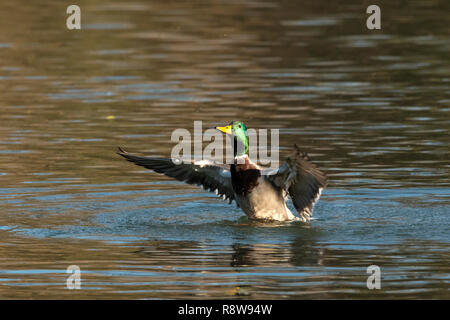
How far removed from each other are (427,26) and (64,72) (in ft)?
31.6

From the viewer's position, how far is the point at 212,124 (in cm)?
1825

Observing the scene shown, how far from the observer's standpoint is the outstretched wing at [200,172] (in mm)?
13219

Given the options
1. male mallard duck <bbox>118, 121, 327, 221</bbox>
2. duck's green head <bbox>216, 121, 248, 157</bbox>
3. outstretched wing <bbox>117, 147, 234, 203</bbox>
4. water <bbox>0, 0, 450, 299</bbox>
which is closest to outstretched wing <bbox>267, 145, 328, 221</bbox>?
male mallard duck <bbox>118, 121, 327, 221</bbox>

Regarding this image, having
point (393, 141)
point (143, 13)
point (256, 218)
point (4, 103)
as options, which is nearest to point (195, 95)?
point (4, 103)

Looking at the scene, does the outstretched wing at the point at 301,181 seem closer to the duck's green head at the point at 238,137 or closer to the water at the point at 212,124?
the water at the point at 212,124

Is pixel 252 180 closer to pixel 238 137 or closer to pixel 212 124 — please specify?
pixel 238 137

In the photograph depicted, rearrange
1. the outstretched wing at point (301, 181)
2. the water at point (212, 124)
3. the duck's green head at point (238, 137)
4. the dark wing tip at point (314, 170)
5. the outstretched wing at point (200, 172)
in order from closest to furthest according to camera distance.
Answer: the water at point (212, 124) → the dark wing tip at point (314, 170) → the outstretched wing at point (301, 181) → the duck's green head at point (238, 137) → the outstretched wing at point (200, 172)

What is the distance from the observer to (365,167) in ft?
50.2

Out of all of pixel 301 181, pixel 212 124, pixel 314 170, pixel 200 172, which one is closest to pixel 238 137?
pixel 200 172

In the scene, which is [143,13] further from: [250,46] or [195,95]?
[195,95]

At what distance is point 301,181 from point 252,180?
642 mm

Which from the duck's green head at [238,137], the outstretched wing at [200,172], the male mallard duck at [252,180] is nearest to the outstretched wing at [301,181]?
the male mallard duck at [252,180]

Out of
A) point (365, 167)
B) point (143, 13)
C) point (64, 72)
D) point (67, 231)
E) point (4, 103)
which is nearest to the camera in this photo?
point (67, 231)

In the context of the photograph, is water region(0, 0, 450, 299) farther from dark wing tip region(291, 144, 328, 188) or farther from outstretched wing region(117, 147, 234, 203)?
dark wing tip region(291, 144, 328, 188)
